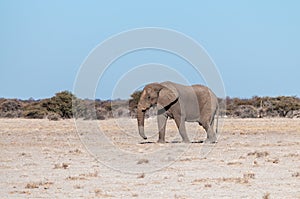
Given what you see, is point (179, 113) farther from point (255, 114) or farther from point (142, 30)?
point (255, 114)

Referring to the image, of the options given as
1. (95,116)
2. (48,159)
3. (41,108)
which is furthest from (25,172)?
(41,108)

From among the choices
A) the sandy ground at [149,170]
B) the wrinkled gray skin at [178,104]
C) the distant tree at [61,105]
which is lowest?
the sandy ground at [149,170]

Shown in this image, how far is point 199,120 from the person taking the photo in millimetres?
29469

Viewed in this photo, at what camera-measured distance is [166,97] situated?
91.9 feet

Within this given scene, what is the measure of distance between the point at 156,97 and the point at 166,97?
39 centimetres

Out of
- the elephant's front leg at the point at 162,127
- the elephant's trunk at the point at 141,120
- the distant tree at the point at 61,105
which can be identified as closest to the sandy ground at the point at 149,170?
the elephant's trunk at the point at 141,120

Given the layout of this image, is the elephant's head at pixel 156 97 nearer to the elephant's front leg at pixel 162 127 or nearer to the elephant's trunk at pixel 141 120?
the elephant's trunk at pixel 141 120

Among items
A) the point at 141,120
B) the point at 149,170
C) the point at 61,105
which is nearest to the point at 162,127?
the point at 141,120

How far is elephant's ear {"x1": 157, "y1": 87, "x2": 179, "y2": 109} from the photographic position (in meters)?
28.0

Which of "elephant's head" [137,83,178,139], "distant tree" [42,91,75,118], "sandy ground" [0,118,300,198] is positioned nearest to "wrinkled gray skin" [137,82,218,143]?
"elephant's head" [137,83,178,139]

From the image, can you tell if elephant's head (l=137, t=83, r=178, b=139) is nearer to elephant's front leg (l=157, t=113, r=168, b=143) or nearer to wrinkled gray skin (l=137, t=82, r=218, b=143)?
wrinkled gray skin (l=137, t=82, r=218, b=143)

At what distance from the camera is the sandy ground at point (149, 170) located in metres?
14.7

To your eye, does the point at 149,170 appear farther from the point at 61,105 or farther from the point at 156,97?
the point at 61,105

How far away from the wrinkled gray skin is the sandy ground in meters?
1.03
